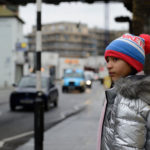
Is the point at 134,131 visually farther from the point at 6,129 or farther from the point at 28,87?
the point at 28,87

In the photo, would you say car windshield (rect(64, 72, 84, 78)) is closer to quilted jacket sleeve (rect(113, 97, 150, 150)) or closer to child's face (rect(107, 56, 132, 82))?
child's face (rect(107, 56, 132, 82))

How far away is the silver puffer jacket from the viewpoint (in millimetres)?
1839

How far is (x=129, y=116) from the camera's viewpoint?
6.11ft

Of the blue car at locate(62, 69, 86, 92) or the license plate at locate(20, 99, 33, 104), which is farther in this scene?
the blue car at locate(62, 69, 86, 92)

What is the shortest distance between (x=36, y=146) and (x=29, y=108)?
9558mm

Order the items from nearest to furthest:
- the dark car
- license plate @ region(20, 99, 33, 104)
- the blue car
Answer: license plate @ region(20, 99, 33, 104)
the dark car
the blue car

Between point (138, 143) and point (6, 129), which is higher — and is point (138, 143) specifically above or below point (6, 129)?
above

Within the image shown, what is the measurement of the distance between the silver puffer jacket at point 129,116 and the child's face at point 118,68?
9 centimetres

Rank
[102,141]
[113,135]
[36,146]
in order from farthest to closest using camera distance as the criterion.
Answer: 1. [36,146]
2. [102,141]
3. [113,135]

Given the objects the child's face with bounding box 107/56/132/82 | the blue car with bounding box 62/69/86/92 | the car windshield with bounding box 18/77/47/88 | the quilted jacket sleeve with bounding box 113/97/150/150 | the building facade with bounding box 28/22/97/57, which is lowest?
the blue car with bounding box 62/69/86/92

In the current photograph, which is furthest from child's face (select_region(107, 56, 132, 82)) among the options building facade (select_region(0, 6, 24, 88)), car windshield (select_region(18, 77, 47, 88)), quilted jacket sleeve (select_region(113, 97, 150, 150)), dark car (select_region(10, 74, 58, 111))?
building facade (select_region(0, 6, 24, 88))

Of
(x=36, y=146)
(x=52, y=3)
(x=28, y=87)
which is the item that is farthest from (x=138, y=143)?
(x=28, y=87)

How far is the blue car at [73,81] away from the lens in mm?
29984

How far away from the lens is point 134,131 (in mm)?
1836
